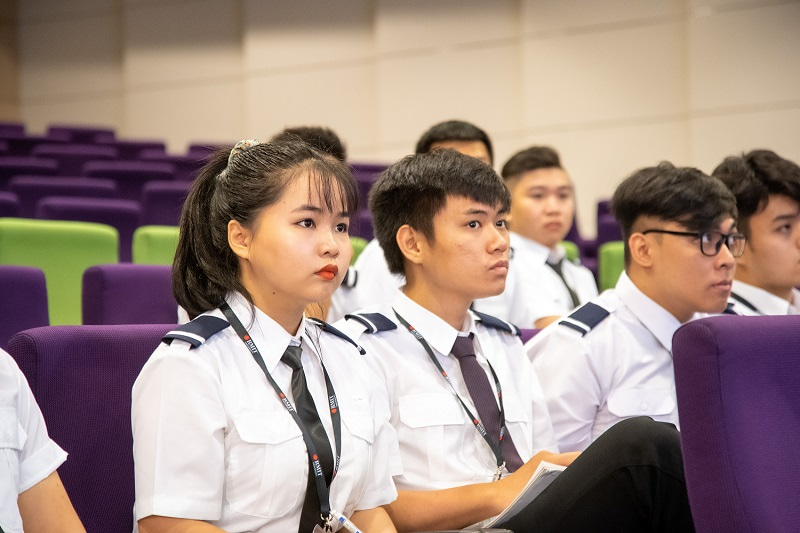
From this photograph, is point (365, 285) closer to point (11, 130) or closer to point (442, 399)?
point (442, 399)

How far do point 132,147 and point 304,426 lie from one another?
6.81 metres

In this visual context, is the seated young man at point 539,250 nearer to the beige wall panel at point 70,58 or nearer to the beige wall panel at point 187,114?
the beige wall panel at point 187,114

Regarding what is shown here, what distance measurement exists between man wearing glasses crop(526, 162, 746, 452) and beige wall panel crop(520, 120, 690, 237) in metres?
4.78

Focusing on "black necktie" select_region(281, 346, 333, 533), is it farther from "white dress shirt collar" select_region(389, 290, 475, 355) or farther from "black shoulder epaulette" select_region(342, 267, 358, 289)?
"black shoulder epaulette" select_region(342, 267, 358, 289)

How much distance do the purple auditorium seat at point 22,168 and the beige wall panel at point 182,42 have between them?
3259 millimetres

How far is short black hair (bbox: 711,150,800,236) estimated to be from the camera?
2727 millimetres

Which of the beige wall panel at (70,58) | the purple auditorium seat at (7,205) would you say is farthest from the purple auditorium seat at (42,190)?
the beige wall panel at (70,58)

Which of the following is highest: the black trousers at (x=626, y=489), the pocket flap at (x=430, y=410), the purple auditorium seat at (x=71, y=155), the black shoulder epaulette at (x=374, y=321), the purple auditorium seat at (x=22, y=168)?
the purple auditorium seat at (x=71, y=155)

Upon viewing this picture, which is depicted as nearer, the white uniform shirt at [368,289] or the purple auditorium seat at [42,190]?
the white uniform shirt at [368,289]

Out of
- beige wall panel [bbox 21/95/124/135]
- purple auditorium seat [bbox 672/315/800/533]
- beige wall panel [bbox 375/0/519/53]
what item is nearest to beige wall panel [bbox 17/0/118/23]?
beige wall panel [bbox 21/95/124/135]

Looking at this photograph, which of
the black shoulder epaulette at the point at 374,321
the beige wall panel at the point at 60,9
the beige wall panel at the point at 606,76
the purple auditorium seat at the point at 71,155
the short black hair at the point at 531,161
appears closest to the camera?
the black shoulder epaulette at the point at 374,321

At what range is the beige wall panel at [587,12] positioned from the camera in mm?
6957

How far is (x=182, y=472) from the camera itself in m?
1.38

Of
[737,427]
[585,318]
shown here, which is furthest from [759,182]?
[737,427]
